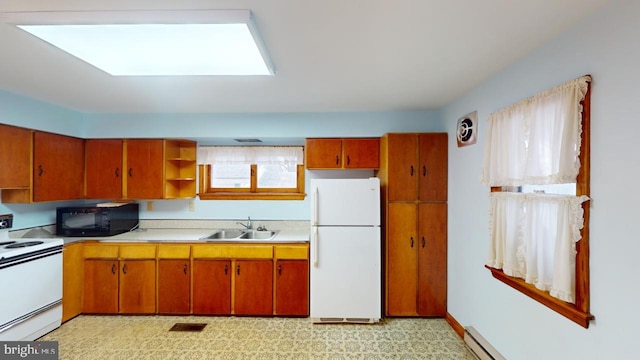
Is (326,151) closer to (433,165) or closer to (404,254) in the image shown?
(433,165)

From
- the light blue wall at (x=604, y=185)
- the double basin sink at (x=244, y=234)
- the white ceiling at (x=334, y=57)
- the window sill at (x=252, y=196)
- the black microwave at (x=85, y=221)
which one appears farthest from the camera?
the window sill at (x=252, y=196)

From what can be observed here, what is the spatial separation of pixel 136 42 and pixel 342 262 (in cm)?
255

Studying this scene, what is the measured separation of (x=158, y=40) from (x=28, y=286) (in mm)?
2599

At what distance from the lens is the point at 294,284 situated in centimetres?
306

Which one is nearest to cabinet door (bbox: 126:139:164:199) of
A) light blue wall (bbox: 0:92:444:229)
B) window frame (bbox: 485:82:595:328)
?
light blue wall (bbox: 0:92:444:229)

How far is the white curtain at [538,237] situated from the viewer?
1438mm

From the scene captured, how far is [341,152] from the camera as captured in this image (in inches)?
129

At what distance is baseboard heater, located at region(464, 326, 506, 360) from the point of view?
2.13 metres

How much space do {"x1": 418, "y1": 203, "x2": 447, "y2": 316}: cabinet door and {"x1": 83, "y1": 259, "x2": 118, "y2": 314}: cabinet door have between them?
3.42 meters

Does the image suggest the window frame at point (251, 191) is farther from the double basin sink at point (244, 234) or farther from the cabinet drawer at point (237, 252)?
the cabinet drawer at point (237, 252)

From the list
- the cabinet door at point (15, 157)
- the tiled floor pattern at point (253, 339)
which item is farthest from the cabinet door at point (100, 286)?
the cabinet door at point (15, 157)

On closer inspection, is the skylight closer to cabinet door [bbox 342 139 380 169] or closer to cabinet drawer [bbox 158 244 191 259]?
cabinet door [bbox 342 139 380 169]

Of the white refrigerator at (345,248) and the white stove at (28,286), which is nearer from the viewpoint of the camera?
the white stove at (28,286)

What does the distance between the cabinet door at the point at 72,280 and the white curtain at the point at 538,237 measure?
13.4ft
